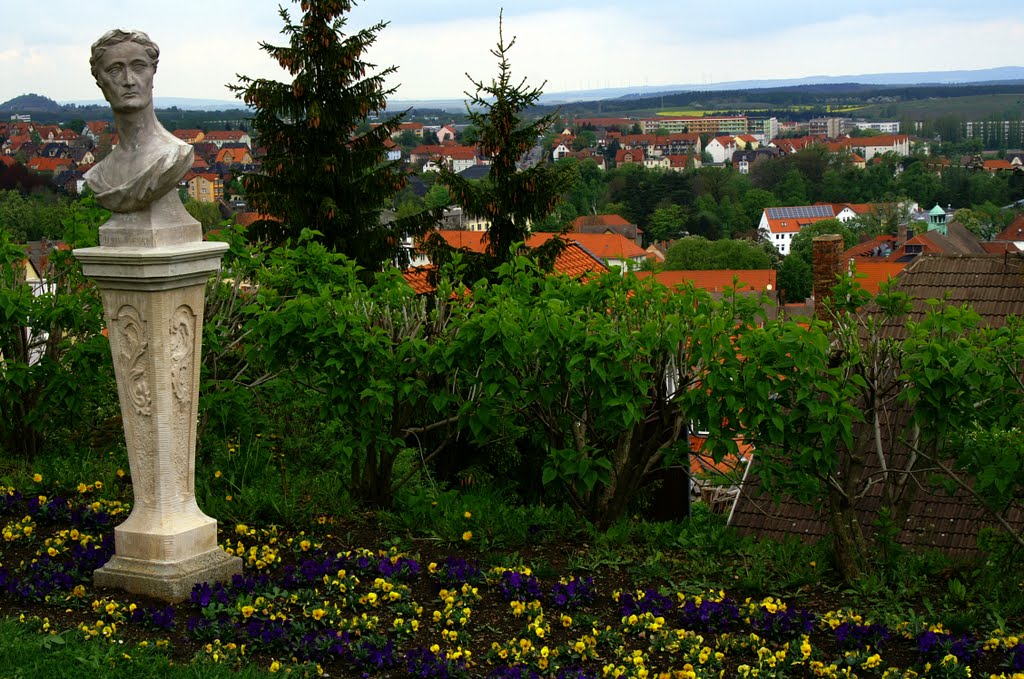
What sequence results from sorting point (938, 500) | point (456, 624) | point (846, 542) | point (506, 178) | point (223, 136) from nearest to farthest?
point (456, 624), point (846, 542), point (938, 500), point (506, 178), point (223, 136)

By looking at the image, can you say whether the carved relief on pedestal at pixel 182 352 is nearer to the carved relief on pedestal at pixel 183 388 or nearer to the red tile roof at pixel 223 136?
the carved relief on pedestal at pixel 183 388

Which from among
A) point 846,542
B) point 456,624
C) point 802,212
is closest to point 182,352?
point 456,624

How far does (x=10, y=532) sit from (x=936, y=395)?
460 centimetres

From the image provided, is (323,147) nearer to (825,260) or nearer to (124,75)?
(825,260)

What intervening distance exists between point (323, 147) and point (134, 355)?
52.2ft

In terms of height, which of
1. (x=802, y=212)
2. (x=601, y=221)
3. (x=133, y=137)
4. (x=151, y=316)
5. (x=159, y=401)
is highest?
(x=133, y=137)

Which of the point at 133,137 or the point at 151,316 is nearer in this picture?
the point at 151,316

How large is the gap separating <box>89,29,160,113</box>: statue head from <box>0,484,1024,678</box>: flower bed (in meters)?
2.19

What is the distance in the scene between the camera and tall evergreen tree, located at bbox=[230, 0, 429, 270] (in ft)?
66.5

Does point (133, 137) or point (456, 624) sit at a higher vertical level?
point (133, 137)

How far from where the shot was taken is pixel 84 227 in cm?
767

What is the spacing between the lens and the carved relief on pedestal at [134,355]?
5383mm

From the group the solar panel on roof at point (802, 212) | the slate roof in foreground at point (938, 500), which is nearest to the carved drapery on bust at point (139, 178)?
the slate roof in foreground at point (938, 500)

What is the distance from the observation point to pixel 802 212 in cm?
14150
